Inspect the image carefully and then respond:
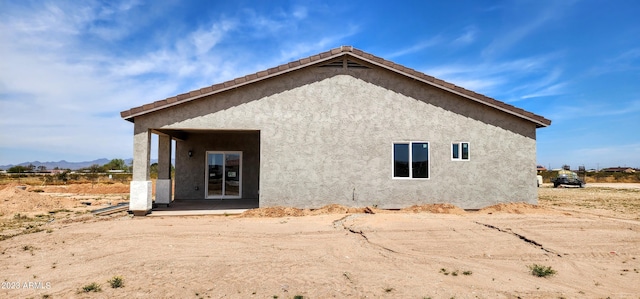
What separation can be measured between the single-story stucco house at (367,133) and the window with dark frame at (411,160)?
35 mm

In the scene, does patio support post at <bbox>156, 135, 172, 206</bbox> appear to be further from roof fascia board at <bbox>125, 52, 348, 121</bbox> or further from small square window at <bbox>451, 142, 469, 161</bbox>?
small square window at <bbox>451, 142, 469, 161</bbox>

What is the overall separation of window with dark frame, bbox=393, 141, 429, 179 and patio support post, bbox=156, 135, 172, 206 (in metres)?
9.06

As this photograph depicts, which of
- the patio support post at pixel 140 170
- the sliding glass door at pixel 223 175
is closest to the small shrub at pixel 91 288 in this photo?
the patio support post at pixel 140 170

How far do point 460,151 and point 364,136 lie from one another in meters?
3.42

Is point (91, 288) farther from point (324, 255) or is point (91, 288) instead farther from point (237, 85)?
point (237, 85)

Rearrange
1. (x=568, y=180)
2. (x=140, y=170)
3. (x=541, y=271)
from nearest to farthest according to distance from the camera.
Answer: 1. (x=541, y=271)
2. (x=140, y=170)
3. (x=568, y=180)

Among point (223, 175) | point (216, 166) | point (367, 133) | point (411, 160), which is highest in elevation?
point (367, 133)

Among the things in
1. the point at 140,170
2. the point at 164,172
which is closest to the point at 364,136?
the point at 140,170

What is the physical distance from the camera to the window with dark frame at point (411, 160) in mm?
13766

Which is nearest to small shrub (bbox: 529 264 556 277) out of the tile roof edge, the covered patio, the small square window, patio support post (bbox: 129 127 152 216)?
the small square window

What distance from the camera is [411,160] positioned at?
45.3ft

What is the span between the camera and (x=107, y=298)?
556cm

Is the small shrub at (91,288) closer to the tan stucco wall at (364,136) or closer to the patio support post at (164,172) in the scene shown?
the tan stucco wall at (364,136)

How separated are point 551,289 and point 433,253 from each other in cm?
249
